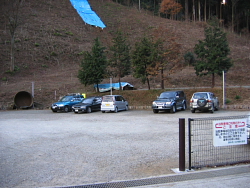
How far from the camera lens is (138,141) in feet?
33.6

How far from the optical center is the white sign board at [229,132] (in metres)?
6.55

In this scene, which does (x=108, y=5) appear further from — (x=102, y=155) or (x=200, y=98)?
(x=102, y=155)

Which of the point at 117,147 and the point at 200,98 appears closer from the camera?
the point at 117,147

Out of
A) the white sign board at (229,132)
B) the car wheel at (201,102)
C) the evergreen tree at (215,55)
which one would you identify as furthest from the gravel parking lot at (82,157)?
the evergreen tree at (215,55)

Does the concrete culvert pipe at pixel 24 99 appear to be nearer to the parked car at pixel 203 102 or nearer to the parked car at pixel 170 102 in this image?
the parked car at pixel 170 102

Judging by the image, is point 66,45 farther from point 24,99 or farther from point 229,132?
point 229,132

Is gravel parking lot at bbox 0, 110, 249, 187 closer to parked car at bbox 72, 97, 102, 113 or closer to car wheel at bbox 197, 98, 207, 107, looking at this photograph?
car wheel at bbox 197, 98, 207, 107

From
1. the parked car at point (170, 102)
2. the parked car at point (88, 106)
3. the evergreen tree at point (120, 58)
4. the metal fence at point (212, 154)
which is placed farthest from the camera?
the evergreen tree at point (120, 58)

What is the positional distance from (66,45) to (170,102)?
37.7 m

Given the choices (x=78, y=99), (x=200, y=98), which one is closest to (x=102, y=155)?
(x=200, y=98)

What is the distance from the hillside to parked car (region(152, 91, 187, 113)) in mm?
6406

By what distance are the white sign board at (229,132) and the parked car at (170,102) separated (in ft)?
48.8

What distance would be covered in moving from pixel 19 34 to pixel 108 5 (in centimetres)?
Answer: 3513

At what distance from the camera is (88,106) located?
80.2 ft
